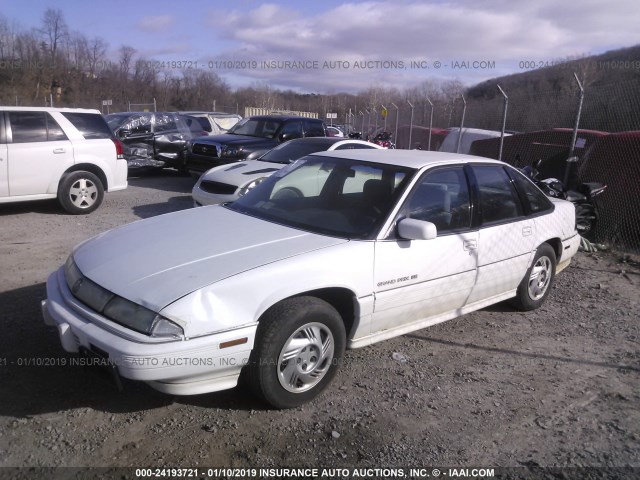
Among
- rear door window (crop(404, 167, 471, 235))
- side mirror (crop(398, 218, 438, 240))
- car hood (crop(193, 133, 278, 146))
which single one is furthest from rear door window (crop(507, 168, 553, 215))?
car hood (crop(193, 133, 278, 146))

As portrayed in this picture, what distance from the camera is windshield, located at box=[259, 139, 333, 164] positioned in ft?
28.9

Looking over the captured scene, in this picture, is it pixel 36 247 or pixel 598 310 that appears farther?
pixel 36 247

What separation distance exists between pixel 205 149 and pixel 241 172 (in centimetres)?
338

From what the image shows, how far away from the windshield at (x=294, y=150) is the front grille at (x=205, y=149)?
2192 millimetres

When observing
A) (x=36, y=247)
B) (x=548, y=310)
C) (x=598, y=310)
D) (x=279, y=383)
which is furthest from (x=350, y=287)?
(x=36, y=247)

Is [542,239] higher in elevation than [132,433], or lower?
higher

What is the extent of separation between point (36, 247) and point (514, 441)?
5.87 metres

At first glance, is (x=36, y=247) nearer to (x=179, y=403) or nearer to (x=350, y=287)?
(x=179, y=403)

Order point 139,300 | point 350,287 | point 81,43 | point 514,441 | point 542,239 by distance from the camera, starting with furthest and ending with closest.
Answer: point 81,43 < point 542,239 < point 350,287 < point 514,441 < point 139,300

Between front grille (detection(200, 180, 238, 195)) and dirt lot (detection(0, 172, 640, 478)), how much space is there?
3.22 meters

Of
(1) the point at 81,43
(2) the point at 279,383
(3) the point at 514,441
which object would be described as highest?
(1) the point at 81,43

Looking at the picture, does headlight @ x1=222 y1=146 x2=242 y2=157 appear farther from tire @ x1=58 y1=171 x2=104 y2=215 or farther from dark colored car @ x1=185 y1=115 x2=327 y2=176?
tire @ x1=58 y1=171 x2=104 y2=215

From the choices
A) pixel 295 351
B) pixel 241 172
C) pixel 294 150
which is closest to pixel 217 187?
pixel 241 172

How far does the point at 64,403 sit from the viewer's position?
129 inches
